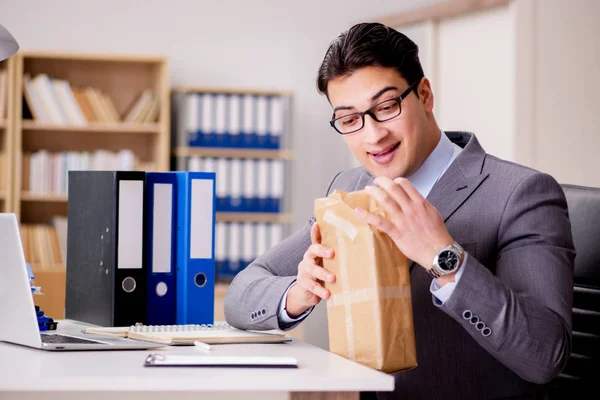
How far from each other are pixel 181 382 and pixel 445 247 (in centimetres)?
45

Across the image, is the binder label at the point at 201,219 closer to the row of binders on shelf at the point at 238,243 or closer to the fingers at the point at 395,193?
the fingers at the point at 395,193

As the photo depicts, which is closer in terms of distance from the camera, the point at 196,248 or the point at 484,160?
the point at 484,160

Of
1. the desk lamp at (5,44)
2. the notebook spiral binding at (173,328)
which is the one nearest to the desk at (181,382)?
the notebook spiral binding at (173,328)

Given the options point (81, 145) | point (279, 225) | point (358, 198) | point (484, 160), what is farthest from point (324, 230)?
point (81, 145)

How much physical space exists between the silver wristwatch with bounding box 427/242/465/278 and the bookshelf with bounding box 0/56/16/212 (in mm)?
3941

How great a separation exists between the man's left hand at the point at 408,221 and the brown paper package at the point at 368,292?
0.02 meters

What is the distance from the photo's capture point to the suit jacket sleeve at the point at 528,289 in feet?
→ 3.98

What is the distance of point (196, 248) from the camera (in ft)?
5.89

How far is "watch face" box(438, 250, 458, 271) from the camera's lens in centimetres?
120

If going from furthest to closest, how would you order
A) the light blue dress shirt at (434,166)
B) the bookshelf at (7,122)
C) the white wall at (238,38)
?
1. the white wall at (238,38)
2. the bookshelf at (7,122)
3. the light blue dress shirt at (434,166)

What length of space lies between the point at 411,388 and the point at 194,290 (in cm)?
58

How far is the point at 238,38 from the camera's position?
5312 millimetres

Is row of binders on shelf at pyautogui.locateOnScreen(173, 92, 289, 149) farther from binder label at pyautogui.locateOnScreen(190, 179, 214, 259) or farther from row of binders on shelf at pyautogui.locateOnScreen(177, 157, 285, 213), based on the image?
binder label at pyautogui.locateOnScreen(190, 179, 214, 259)

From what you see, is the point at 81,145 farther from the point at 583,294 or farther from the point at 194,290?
the point at 583,294
